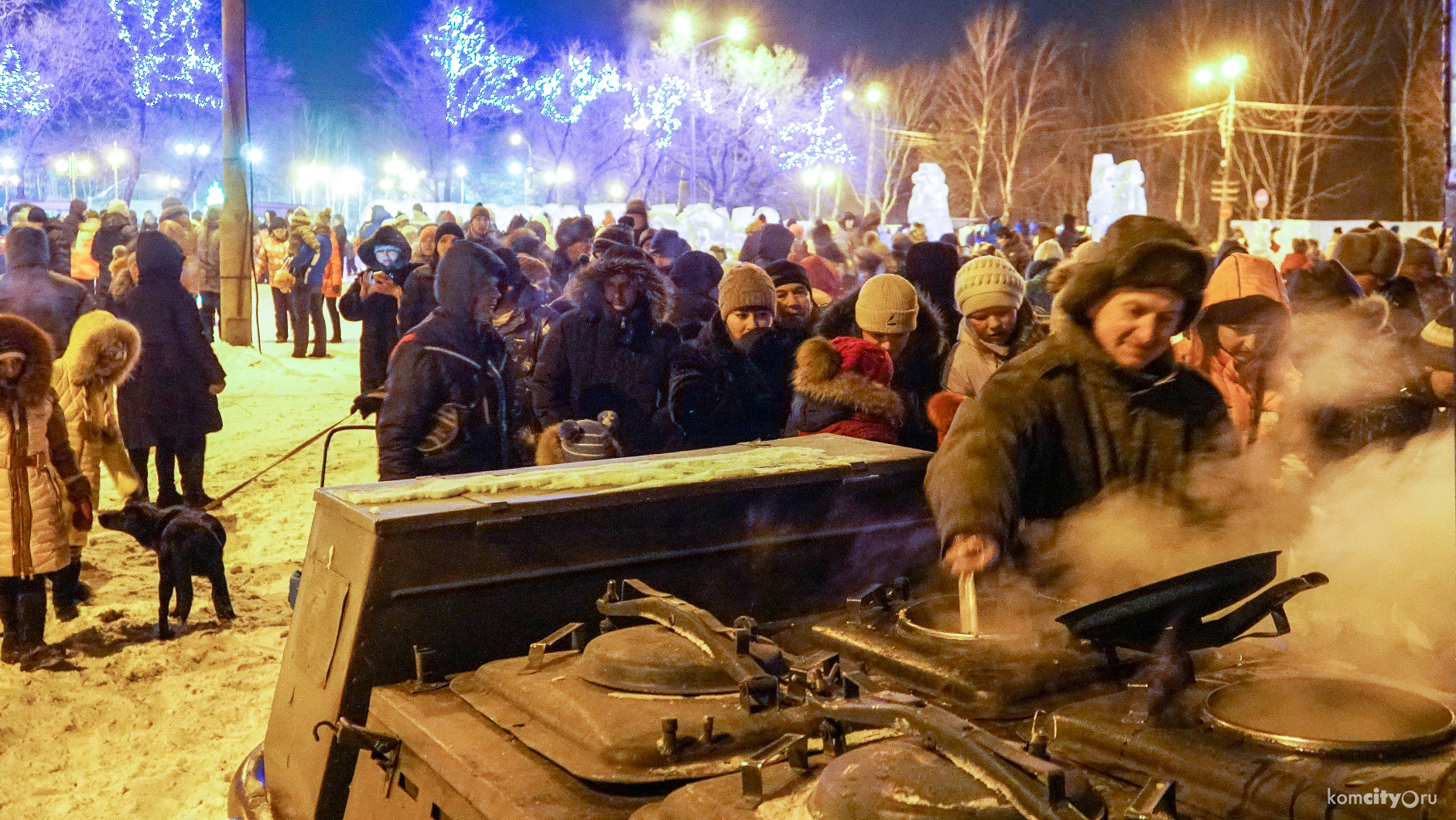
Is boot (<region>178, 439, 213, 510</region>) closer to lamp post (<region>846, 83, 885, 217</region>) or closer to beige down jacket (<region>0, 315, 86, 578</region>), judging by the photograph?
beige down jacket (<region>0, 315, 86, 578</region>)

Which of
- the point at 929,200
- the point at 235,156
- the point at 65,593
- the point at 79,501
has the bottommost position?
the point at 65,593

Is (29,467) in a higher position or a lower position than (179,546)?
higher

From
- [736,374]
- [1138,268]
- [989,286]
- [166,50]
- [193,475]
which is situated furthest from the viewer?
[166,50]

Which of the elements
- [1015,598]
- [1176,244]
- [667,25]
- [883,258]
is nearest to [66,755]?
[1015,598]

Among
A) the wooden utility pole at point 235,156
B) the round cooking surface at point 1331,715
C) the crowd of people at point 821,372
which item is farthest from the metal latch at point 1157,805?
the wooden utility pole at point 235,156

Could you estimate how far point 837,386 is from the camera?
5227 millimetres

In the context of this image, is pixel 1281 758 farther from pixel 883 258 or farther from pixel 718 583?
pixel 883 258

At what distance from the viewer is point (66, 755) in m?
5.11

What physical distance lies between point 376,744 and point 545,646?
1.31 feet

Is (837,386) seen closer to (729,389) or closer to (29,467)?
(729,389)

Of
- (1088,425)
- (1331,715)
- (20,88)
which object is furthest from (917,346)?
(20,88)

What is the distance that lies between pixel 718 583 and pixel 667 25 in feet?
165

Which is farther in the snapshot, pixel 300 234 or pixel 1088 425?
pixel 300 234

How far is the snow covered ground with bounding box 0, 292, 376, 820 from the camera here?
15.8 ft
